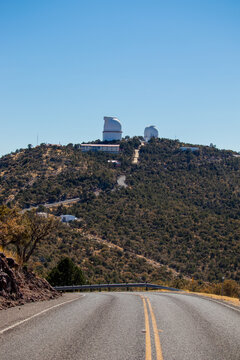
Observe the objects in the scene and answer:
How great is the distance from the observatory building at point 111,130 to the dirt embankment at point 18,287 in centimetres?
12668

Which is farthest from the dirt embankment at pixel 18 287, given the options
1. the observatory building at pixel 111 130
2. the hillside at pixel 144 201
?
the observatory building at pixel 111 130

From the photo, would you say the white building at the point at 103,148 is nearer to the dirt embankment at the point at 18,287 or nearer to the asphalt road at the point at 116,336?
the dirt embankment at the point at 18,287

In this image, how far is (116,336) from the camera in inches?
347

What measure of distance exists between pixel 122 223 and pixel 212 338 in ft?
230

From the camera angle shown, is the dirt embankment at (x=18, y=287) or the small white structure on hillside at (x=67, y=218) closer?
the dirt embankment at (x=18, y=287)

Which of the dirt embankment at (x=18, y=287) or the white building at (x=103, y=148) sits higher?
the white building at (x=103, y=148)

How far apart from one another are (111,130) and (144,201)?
185ft

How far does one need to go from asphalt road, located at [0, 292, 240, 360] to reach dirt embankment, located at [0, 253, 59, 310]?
1.10 meters

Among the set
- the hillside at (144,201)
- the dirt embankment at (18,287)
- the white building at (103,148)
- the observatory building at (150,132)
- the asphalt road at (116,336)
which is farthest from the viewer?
the observatory building at (150,132)

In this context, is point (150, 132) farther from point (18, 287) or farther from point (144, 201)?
point (18, 287)

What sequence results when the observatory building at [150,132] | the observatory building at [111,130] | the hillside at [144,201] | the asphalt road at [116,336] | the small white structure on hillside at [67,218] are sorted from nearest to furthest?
the asphalt road at [116,336], the hillside at [144,201], the small white structure on hillside at [67,218], the observatory building at [111,130], the observatory building at [150,132]

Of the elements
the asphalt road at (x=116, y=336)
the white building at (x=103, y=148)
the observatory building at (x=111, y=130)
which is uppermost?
the observatory building at (x=111, y=130)

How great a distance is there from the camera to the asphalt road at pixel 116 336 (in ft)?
24.6

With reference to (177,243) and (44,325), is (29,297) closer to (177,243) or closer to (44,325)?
(44,325)
